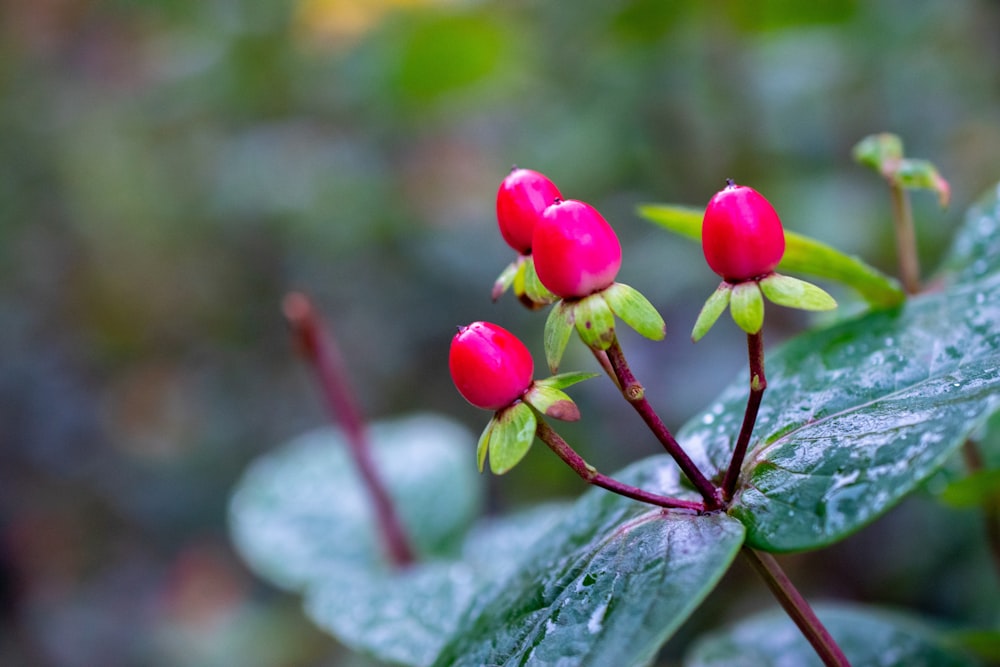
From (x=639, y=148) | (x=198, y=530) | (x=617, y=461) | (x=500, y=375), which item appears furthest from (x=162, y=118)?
(x=500, y=375)

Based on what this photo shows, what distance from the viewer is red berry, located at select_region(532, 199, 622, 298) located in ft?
1.29

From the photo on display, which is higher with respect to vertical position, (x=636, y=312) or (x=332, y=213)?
(x=636, y=312)

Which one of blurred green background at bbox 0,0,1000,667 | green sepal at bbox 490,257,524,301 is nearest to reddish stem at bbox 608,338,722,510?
green sepal at bbox 490,257,524,301

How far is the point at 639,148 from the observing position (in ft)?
6.26

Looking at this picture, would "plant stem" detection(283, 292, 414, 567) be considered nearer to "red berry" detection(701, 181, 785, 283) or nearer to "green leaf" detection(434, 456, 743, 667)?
"green leaf" detection(434, 456, 743, 667)

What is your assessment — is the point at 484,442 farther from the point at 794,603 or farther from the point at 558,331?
the point at 794,603

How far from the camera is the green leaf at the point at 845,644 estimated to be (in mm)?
627

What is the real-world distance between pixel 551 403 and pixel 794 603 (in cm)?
16

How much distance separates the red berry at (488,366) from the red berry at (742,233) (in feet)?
0.35

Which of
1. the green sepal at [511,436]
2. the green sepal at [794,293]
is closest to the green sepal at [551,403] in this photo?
the green sepal at [511,436]

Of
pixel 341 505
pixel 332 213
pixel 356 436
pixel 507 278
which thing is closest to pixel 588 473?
pixel 507 278

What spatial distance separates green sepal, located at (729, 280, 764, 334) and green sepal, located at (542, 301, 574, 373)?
0.08 m

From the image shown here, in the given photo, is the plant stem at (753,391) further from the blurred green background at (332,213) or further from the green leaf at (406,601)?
the blurred green background at (332,213)

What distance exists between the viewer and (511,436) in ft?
1.34
